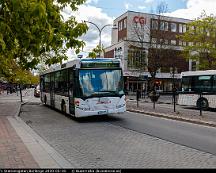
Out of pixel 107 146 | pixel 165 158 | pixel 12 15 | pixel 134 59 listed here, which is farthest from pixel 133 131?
pixel 134 59

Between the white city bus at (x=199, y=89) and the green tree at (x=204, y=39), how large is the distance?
20310 mm

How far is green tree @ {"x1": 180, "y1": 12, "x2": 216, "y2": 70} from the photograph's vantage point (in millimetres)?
49875

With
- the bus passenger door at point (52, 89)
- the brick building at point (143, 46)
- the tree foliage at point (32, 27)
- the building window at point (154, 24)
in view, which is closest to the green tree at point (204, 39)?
the brick building at point (143, 46)

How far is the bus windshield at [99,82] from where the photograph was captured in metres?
18.6

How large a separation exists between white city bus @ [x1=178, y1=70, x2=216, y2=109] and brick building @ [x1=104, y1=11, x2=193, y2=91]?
32175 mm

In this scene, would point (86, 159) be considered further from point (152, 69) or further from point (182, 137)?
point (152, 69)

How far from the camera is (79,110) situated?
18.6 metres

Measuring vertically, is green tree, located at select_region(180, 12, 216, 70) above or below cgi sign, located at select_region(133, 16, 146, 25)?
below

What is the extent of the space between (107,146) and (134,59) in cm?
5681

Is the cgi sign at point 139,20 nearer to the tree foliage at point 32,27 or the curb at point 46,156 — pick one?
the tree foliage at point 32,27

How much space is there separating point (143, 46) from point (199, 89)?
152ft

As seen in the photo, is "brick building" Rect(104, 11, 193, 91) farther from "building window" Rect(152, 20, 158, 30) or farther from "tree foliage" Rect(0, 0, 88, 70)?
"tree foliage" Rect(0, 0, 88, 70)

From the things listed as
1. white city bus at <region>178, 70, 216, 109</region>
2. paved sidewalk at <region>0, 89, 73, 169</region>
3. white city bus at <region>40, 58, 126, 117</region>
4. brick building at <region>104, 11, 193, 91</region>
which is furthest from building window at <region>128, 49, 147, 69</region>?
paved sidewalk at <region>0, 89, 73, 169</region>

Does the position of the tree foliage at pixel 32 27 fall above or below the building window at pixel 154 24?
below
